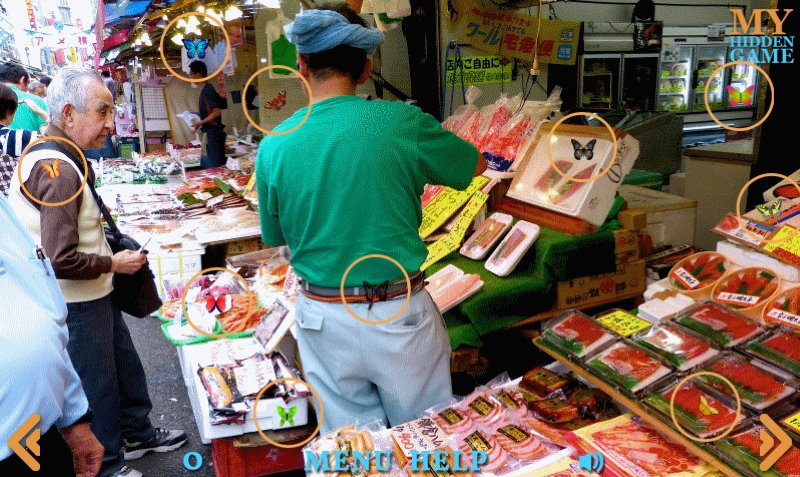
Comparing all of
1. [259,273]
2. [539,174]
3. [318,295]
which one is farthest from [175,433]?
[539,174]

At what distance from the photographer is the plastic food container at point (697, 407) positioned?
6.59ft

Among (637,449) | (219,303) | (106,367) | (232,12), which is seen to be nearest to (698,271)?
Result: (637,449)

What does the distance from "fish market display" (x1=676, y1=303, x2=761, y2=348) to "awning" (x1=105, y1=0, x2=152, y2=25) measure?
501cm

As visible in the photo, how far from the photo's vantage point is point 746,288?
2.84 meters

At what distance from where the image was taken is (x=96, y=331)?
11.2 feet

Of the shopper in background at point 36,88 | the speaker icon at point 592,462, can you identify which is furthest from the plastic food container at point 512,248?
the shopper in background at point 36,88

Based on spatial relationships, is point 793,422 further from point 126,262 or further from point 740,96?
point 740,96

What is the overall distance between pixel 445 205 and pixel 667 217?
142 centimetres

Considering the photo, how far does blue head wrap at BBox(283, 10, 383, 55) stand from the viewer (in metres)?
2.05

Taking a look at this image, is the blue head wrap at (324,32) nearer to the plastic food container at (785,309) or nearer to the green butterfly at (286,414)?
the green butterfly at (286,414)

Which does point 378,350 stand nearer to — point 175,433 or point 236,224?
point 175,433

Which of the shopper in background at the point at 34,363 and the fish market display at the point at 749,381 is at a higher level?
the shopper in background at the point at 34,363

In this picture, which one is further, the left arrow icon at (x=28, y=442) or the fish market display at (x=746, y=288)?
the fish market display at (x=746, y=288)

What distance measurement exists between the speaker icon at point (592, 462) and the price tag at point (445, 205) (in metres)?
2.14
